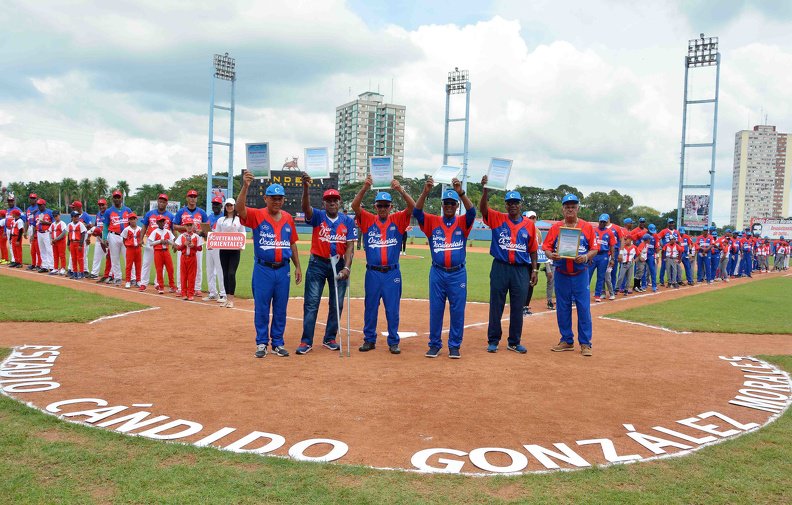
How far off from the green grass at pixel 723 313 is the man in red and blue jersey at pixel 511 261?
4244 mm

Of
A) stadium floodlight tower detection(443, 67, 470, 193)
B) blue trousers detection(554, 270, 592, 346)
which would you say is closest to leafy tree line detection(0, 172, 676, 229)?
stadium floodlight tower detection(443, 67, 470, 193)

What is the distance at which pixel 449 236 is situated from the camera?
25.8ft

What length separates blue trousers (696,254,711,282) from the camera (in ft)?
73.6

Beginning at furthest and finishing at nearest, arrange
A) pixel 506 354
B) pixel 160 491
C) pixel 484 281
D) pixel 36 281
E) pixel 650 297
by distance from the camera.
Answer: pixel 484 281
pixel 650 297
pixel 36 281
pixel 506 354
pixel 160 491

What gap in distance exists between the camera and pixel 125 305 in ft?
37.0

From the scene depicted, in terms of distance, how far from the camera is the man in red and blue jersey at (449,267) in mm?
7832

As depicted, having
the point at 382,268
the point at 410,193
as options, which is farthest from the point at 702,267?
the point at 410,193

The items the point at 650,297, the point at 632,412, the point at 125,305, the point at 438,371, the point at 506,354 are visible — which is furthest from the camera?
the point at 650,297

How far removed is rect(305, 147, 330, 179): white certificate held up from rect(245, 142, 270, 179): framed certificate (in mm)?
622

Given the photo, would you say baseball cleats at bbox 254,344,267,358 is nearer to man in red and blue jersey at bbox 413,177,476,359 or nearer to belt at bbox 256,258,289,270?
belt at bbox 256,258,289,270

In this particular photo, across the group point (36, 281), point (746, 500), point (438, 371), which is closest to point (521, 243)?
point (438, 371)

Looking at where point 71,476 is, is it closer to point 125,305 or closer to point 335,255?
point 335,255

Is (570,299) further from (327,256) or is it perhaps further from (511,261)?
(327,256)

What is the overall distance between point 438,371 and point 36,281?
12.5 metres
